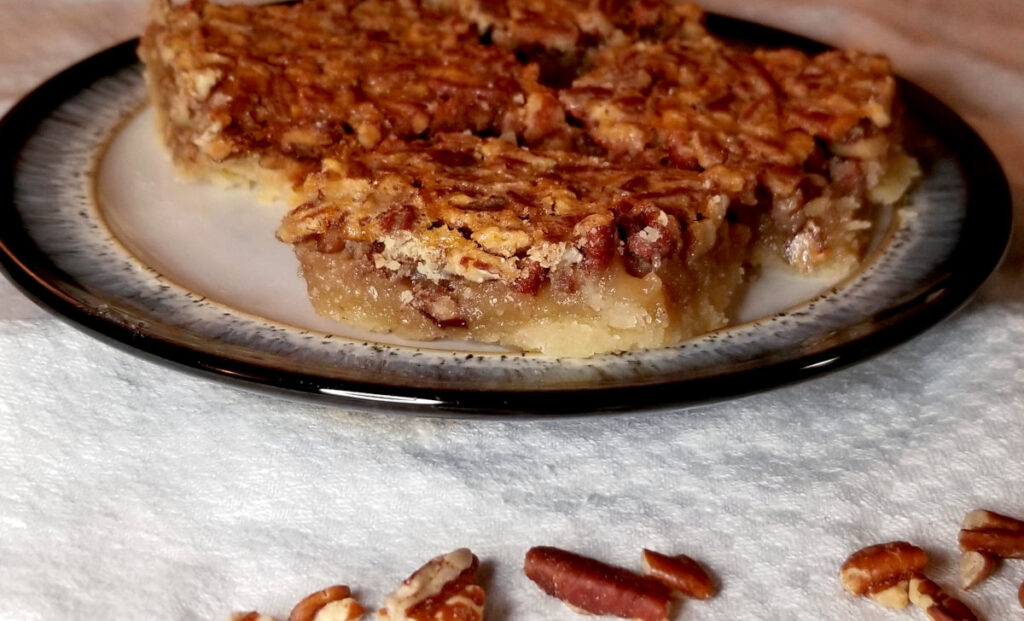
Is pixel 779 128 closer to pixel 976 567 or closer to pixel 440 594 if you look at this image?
pixel 976 567

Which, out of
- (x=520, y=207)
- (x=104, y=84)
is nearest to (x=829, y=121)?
(x=520, y=207)

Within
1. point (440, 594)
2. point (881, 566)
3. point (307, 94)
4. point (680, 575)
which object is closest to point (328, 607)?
point (440, 594)

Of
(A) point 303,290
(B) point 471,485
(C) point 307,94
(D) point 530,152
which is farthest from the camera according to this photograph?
(C) point 307,94

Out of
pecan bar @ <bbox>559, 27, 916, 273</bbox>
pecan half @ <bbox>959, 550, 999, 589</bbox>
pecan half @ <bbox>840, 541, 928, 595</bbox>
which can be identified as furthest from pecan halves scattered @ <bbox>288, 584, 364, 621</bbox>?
pecan bar @ <bbox>559, 27, 916, 273</bbox>

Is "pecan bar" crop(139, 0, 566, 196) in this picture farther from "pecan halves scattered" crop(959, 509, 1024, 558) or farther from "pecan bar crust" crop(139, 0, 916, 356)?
"pecan halves scattered" crop(959, 509, 1024, 558)

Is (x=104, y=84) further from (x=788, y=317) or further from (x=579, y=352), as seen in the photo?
(x=788, y=317)

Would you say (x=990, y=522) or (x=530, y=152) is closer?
(x=990, y=522)
